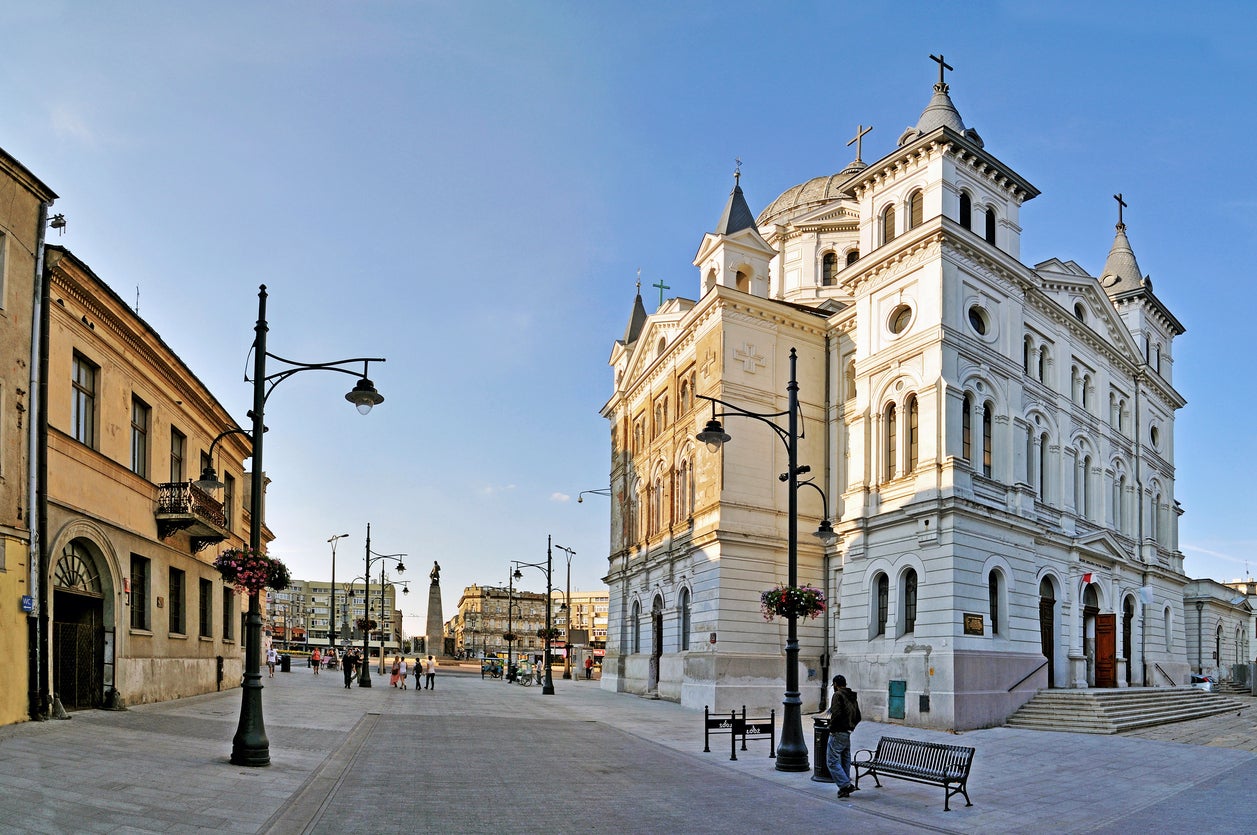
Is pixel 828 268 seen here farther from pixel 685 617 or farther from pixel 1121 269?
pixel 685 617

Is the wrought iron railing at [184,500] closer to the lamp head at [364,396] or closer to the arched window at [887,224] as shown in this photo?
the lamp head at [364,396]

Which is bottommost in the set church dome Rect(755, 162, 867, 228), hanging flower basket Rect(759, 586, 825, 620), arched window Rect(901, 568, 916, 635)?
arched window Rect(901, 568, 916, 635)

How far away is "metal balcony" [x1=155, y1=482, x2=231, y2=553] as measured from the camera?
27281mm

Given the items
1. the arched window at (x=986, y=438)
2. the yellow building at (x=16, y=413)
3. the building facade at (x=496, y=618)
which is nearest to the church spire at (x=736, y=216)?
the arched window at (x=986, y=438)

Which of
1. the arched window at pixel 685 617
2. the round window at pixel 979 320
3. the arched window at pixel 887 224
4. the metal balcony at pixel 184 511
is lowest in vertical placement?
→ the arched window at pixel 685 617

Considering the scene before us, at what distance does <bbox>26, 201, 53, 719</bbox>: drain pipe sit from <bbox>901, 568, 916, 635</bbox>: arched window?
72.8 feet

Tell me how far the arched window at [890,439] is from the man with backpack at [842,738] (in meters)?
16.8

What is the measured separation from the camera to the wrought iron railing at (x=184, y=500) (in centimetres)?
2736

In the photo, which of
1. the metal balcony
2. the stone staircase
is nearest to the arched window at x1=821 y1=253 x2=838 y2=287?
the stone staircase

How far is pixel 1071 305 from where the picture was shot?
36.4 meters

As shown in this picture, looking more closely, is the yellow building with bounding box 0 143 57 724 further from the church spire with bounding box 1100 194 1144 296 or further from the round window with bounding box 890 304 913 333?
the church spire with bounding box 1100 194 1144 296

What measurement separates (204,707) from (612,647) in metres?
25.3

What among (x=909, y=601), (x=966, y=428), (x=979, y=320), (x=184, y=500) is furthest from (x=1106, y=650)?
(x=184, y=500)

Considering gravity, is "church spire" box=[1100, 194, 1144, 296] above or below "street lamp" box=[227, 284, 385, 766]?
above
